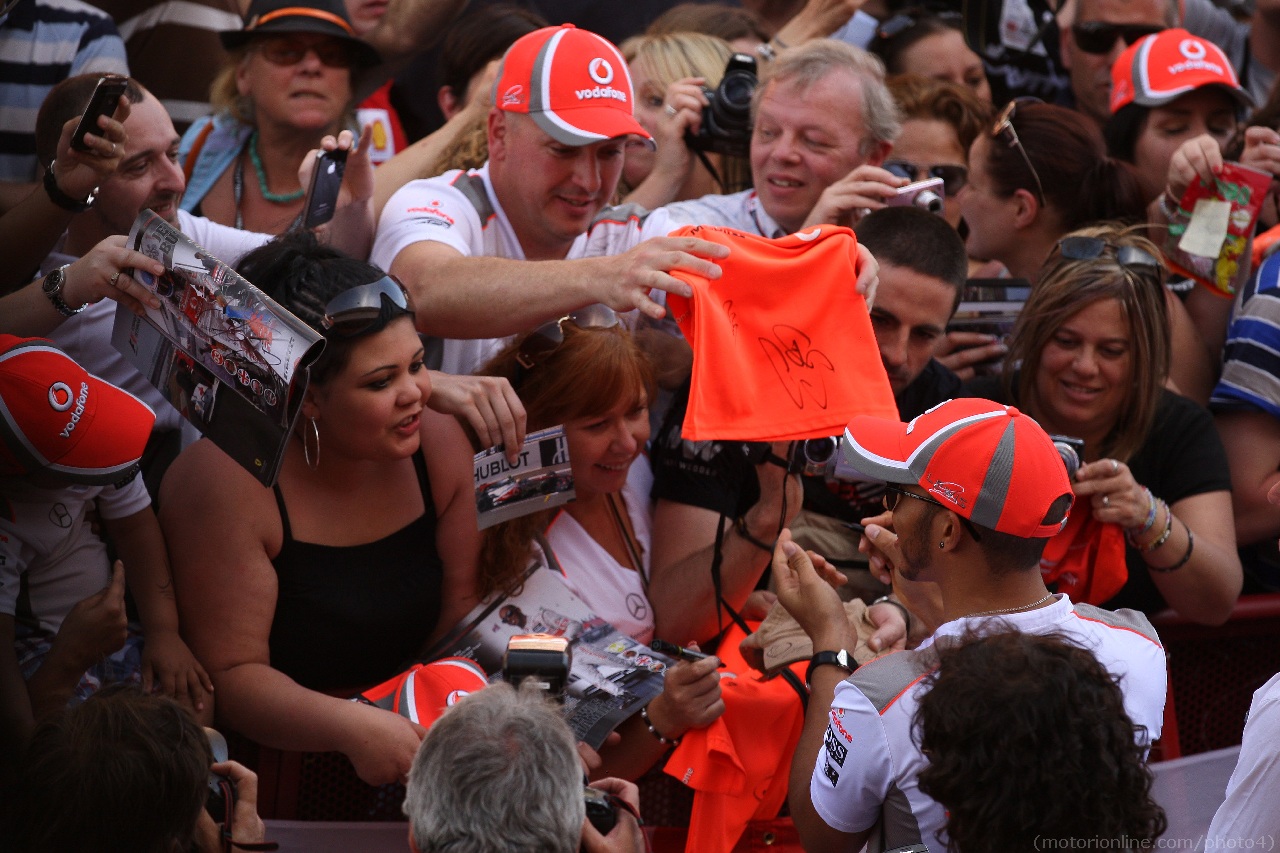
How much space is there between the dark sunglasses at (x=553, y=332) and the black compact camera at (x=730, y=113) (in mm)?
1246

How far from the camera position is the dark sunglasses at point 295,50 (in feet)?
14.4

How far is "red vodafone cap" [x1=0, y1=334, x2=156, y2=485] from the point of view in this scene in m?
2.73

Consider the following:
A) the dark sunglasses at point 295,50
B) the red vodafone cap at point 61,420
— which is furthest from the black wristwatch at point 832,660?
the dark sunglasses at point 295,50

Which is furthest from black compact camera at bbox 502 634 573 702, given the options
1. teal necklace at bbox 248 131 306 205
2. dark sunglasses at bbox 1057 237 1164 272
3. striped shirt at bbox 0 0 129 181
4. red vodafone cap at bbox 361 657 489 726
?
teal necklace at bbox 248 131 306 205

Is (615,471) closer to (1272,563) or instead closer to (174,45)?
(1272,563)

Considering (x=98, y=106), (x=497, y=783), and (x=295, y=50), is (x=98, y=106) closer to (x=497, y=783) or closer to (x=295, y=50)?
(x=295, y=50)

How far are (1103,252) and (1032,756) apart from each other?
2226 millimetres

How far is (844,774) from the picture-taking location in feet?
7.66

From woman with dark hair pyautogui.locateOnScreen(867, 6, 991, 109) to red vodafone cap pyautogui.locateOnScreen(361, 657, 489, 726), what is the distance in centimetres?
346

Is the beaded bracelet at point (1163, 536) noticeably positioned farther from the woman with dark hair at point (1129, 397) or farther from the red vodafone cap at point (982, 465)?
the red vodafone cap at point (982, 465)

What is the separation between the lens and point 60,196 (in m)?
3.13

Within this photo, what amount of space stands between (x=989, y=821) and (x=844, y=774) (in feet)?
1.31

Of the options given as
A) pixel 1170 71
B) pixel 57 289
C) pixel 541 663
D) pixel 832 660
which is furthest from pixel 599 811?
pixel 1170 71

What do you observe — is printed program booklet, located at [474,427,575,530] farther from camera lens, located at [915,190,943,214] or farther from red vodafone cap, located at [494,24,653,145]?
camera lens, located at [915,190,943,214]
